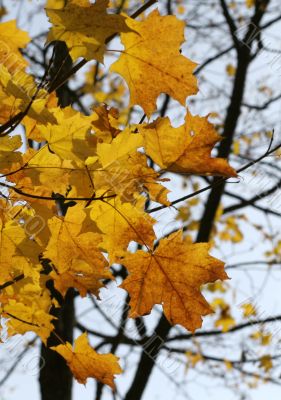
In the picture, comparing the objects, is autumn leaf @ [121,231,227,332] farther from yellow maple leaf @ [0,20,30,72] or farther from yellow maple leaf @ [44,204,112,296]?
yellow maple leaf @ [0,20,30,72]

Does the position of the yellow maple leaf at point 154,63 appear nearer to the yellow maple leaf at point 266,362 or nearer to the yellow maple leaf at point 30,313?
the yellow maple leaf at point 30,313

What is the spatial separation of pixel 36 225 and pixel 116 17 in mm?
578

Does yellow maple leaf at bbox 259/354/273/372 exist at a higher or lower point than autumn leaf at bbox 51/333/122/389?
higher

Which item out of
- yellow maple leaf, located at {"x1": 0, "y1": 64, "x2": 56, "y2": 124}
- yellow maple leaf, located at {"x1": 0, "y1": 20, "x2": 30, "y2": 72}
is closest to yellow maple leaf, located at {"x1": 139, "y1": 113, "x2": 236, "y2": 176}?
yellow maple leaf, located at {"x1": 0, "y1": 64, "x2": 56, "y2": 124}

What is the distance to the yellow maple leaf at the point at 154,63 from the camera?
1.22 m

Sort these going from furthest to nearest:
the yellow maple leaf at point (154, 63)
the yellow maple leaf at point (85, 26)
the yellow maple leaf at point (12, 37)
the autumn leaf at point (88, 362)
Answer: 1. the autumn leaf at point (88, 362)
2. the yellow maple leaf at point (12, 37)
3. the yellow maple leaf at point (154, 63)
4. the yellow maple leaf at point (85, 26)

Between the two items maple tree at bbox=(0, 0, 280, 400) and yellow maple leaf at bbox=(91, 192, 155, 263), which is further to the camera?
yellow maple leaf at bbox=(91, 192, 155, 263)

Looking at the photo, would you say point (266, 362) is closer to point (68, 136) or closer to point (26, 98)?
point (68, 136)

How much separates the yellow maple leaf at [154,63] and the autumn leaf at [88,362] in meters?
0.85

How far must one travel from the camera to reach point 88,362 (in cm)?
166

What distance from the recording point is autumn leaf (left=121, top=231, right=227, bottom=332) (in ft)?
4.25

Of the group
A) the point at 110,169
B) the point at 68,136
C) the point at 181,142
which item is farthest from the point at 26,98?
the point at 181,142

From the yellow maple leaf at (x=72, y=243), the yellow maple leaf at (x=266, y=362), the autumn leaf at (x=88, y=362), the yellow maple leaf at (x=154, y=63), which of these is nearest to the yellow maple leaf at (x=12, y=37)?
the yellow maple leaf at (x=154, y=63)

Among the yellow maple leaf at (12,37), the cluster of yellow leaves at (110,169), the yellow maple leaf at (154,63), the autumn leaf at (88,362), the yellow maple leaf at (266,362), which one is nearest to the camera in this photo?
the cluster of yellow leaves at (110,169)
